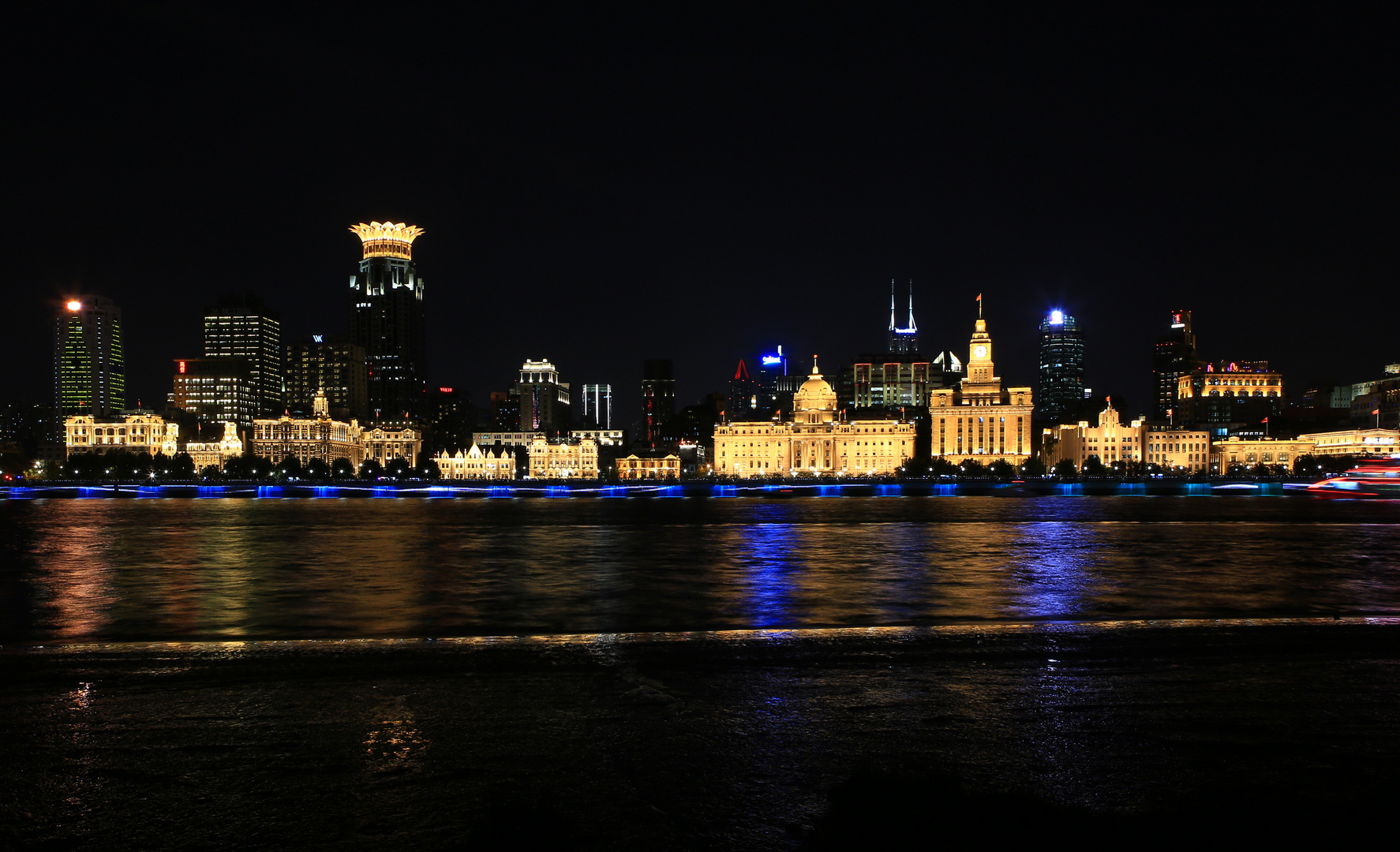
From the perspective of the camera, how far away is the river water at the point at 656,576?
56.6 ft

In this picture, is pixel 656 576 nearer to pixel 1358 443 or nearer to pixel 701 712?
pixel 701 712

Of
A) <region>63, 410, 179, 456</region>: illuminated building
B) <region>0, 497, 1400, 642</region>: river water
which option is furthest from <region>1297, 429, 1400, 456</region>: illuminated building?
<region>63, 410, 179, 456</region>: illuminated building

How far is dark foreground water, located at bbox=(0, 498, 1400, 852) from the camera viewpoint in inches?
272

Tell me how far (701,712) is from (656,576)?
52.0ft

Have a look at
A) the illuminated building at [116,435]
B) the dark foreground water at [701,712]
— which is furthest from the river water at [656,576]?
Answer: the illuminated building at [116,435]

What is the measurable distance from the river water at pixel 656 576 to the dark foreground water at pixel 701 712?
215 mm

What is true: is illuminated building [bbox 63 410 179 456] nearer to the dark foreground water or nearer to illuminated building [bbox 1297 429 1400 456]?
the dark foreground water

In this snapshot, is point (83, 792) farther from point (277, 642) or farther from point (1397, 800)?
point (1397, 800)

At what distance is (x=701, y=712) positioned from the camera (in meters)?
9.87

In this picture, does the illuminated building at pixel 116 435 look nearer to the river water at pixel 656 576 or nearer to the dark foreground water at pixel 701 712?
the river water at pixel 656 576

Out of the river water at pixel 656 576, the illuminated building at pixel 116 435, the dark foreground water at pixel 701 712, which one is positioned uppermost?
the illuminated building at pixel 116 435

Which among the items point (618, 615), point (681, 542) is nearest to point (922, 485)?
point (681, 542)

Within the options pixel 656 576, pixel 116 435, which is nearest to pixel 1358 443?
pixel 656 576

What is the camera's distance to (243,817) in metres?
6.98
